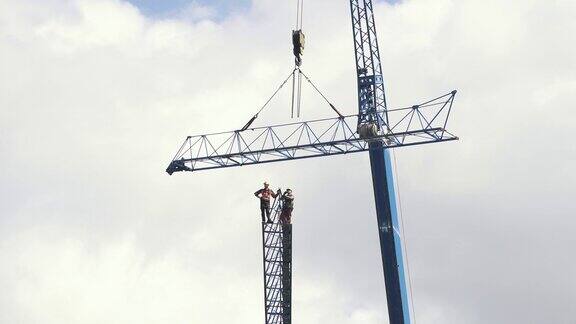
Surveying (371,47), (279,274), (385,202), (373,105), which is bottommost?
(279,274)

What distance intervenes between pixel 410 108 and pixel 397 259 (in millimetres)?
14852

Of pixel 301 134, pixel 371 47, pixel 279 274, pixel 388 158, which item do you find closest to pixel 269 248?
pixel 279 274

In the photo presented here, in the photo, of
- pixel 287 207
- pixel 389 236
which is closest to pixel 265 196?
pixel 287 207

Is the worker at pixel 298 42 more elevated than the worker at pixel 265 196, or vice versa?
the worker at pixel 298 42

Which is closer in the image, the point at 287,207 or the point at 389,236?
the point at 287,207

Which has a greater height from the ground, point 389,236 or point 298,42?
point 298,42

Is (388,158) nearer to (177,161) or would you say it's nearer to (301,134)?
(301,134)

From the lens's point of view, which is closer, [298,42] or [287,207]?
[287,207]

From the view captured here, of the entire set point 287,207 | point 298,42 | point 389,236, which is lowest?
point 287,207

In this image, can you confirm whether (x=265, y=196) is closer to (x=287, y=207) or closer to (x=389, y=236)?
(x=287, y=207)

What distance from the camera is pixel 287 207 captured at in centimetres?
8388

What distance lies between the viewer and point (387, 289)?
322ft

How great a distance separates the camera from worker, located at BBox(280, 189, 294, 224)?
83.5m

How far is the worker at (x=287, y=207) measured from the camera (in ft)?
274
